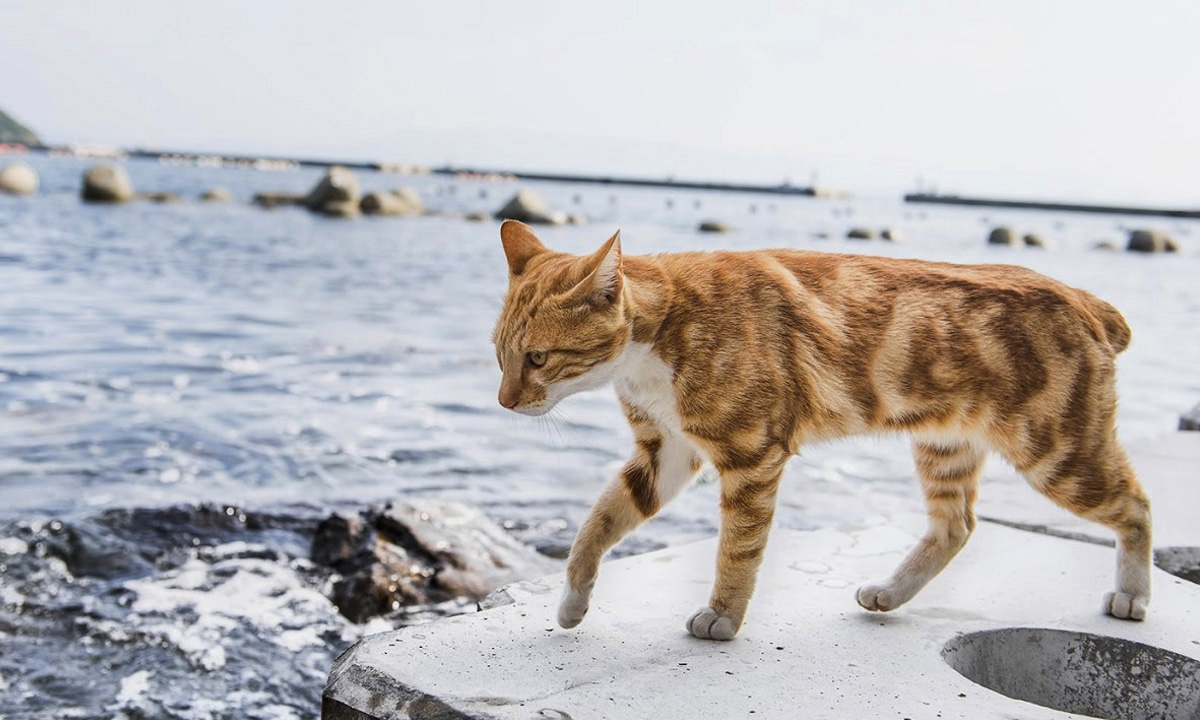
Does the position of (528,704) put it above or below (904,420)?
below

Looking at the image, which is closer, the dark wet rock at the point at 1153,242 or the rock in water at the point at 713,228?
the dark wet rock at the point at 1153,242

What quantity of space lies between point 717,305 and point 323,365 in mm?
7829

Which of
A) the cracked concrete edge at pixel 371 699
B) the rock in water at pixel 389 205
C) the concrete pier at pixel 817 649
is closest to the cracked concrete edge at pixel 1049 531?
the concrete pier at pixel 817 649

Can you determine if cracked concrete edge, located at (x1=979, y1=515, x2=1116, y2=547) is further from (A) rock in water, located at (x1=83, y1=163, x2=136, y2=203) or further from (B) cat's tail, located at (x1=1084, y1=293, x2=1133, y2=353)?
(A) rock in water, located at (x1=83, y1=163, x2=136, y2=203)

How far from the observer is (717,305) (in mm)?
2646

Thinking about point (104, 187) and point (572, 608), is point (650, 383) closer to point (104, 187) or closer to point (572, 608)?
point (572, 608)

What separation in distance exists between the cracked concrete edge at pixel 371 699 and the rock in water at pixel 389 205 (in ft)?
109

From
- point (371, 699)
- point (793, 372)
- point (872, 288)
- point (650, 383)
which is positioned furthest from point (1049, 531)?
point (371, 699)

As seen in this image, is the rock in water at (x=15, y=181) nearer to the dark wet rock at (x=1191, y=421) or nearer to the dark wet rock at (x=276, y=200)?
the dark wet rock at (x=276, y=200)

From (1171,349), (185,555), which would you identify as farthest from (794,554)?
(1171,349)

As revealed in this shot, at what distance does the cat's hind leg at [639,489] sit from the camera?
2828 millimetres

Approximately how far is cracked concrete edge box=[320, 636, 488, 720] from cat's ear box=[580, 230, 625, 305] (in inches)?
39.1

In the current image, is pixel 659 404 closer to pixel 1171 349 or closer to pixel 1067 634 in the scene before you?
pixel 1067 634

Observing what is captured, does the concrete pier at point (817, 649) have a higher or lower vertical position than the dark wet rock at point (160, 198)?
higher
